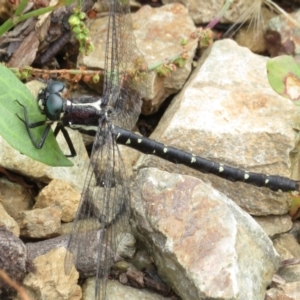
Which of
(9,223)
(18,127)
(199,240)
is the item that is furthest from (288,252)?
(18,127)

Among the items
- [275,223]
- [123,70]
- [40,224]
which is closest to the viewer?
[40,224]

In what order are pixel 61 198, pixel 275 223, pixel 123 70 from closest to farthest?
pixel 61 198 → pixel 275 223 → pixel 123 70

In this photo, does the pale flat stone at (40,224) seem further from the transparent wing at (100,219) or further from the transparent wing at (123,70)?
the transparent wing at (123,70)

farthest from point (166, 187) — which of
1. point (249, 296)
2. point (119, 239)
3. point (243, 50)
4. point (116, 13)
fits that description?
point (243, 50)

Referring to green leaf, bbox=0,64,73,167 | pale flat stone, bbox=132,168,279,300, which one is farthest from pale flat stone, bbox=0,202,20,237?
pale flat stone, bbox=132,168,279,300

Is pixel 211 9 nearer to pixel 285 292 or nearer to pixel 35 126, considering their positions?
pixel 35 126

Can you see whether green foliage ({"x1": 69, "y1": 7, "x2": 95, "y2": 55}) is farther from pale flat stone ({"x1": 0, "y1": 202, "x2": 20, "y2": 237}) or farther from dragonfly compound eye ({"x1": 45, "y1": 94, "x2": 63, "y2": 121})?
pale flat stone ({"x1": 0, "y1": 202, "x2": 20, "y2": 237})

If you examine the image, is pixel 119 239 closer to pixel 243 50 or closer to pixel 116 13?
pixel 116 13

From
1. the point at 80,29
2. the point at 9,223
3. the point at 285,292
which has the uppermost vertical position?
the point at 80,29
